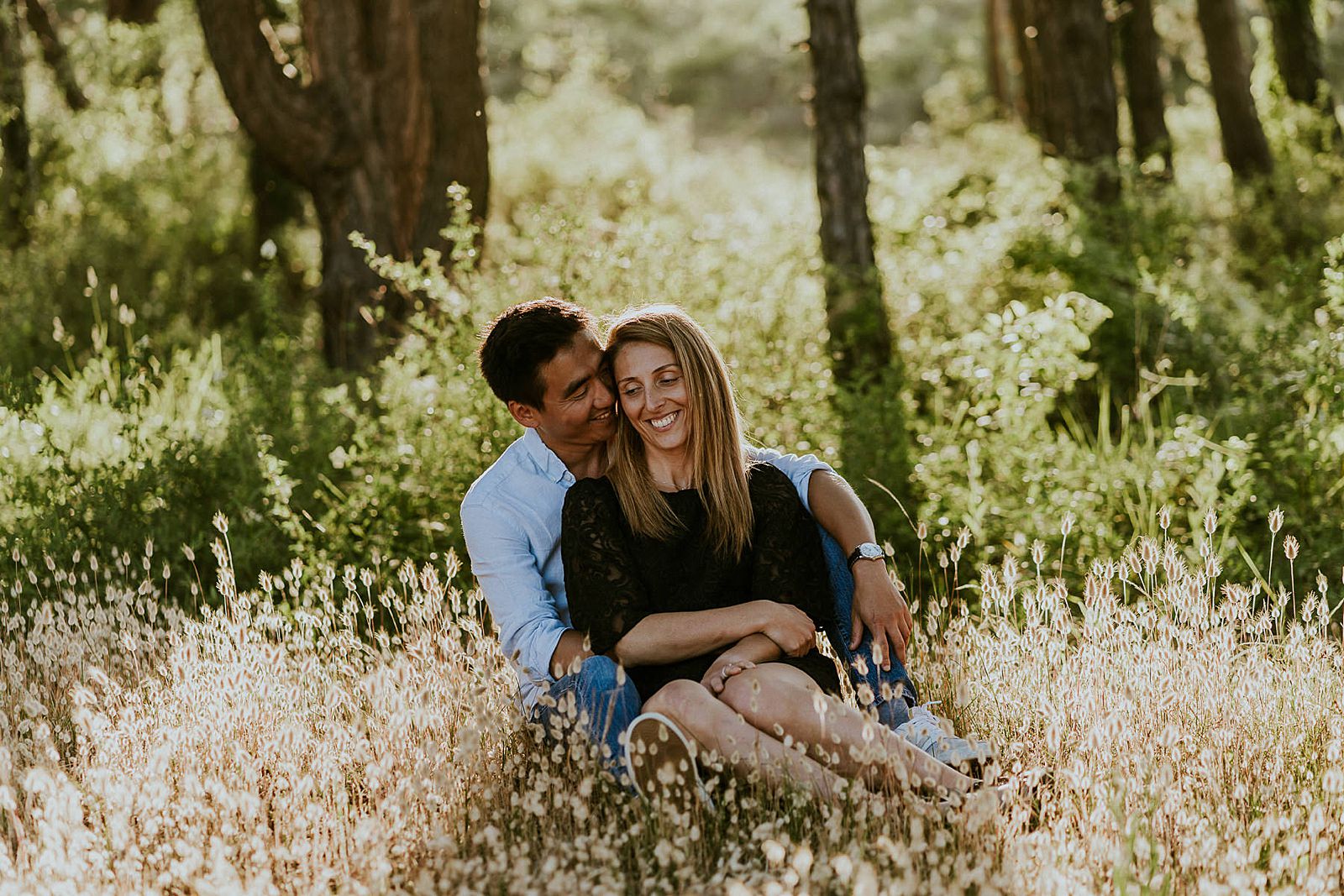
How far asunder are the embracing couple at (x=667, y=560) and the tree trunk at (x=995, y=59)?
54.6ft

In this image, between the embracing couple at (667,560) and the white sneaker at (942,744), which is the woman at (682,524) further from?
the white sneaker at (942,744)

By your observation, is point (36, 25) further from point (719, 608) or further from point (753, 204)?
point (719, 608)

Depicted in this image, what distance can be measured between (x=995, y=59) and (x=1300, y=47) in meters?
7.18

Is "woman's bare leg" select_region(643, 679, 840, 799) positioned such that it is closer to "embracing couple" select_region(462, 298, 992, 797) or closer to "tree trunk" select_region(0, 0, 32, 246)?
"embracing couple" select_region(462, 298, 992, 797)

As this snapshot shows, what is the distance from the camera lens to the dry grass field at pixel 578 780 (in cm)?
285

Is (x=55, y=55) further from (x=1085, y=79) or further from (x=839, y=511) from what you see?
(x=839, y=511)

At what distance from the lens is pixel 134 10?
13648 mm

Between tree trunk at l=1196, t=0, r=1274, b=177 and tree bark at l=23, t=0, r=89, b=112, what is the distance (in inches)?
432

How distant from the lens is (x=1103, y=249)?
7.68 m

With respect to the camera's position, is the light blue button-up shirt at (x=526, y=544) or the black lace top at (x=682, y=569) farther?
the light blue button-up shirt at (x=526, y=544)

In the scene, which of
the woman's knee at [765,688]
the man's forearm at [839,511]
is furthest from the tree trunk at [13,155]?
the woman's knee at [765,688]

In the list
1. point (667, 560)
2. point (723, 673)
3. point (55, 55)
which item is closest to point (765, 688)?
point (723, 673)

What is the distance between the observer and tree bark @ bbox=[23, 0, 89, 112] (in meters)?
12.4

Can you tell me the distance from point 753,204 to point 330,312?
6.02 m
